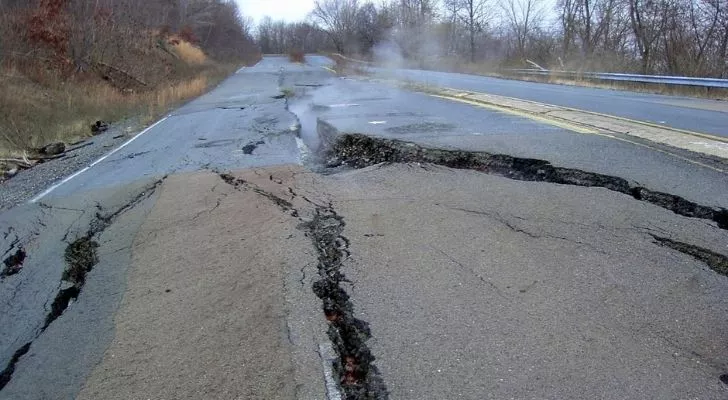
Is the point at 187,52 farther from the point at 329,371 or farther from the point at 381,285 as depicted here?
the point at 329,371

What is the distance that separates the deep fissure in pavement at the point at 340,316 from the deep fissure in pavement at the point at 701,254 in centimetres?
243

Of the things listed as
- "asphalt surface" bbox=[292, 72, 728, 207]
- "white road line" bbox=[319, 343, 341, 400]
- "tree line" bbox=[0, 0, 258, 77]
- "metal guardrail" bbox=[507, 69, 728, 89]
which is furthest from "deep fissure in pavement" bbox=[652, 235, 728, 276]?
"tree line" bbox=[0, 0, 258, 77]

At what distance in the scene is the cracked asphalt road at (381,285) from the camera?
2.85m

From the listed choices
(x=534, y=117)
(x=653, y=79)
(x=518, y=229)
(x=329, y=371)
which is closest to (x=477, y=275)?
(x=518, y=229)

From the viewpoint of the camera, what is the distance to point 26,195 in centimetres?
786

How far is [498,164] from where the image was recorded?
7.02 m

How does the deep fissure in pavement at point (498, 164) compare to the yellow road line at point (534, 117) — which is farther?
the yellow road line at point (534, 117)

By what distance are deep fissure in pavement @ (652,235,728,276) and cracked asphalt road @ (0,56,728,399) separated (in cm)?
2

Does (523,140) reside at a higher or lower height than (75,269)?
higher

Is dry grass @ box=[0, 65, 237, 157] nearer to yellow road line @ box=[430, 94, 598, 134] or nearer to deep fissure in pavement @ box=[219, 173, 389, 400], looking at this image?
deep fissure in pavement @ box=[219, 173, 389, 400]

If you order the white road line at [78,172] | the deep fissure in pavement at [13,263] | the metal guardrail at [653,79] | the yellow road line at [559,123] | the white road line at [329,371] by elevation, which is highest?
the metal guardrail at [653,79]

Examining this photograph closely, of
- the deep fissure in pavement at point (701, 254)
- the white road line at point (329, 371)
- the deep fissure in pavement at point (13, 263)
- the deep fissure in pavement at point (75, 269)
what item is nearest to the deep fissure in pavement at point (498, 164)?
the deep fissure in pavement at point (701, 254)

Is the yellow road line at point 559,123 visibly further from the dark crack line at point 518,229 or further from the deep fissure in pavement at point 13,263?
the deep fissure in pavement at point 13,263

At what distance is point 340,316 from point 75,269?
101 inches
